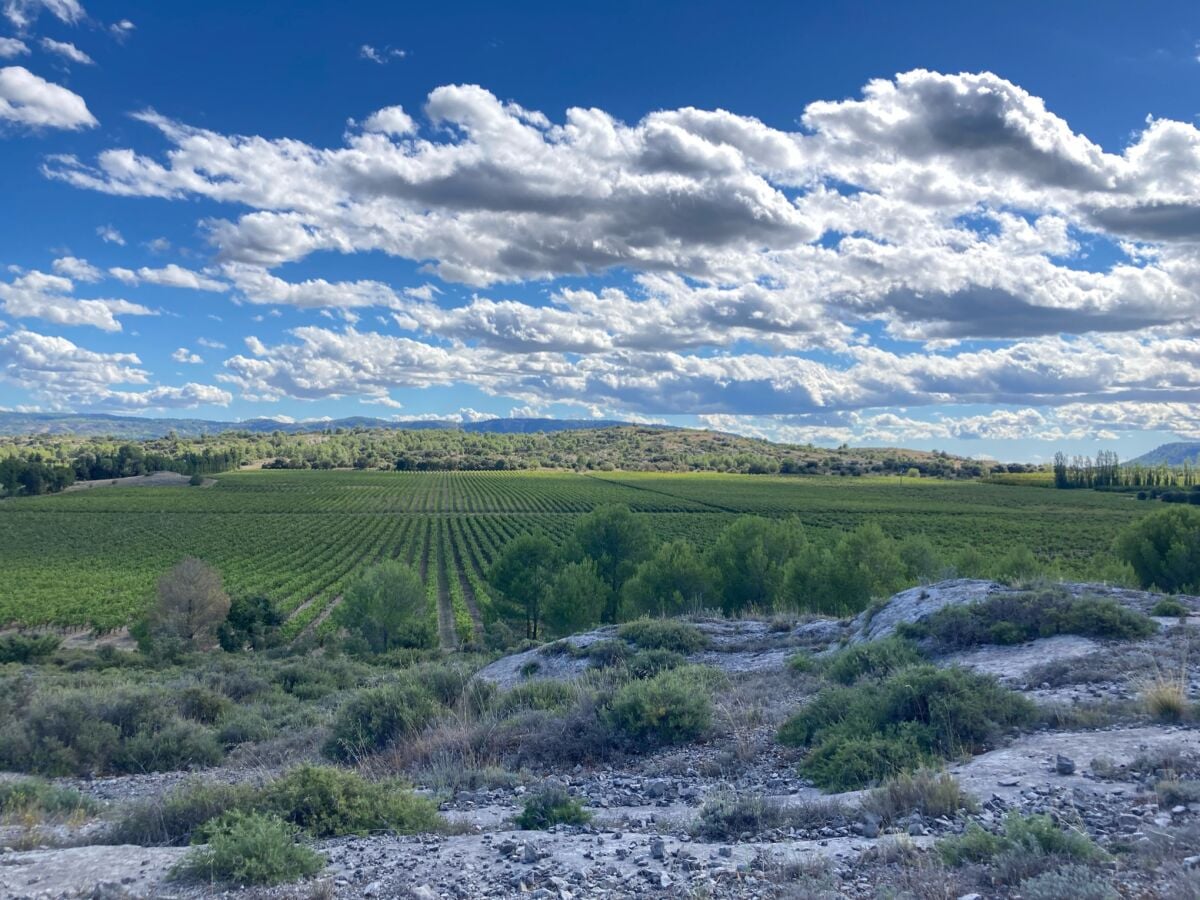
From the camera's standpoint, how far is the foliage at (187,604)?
43531mm

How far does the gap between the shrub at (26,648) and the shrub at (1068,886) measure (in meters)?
44.7

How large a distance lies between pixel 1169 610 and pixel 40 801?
20649 mm

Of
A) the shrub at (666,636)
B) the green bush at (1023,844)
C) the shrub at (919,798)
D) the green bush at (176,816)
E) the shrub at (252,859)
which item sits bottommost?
the shrub at (666,636)

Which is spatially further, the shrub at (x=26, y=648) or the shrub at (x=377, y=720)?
the shrub at (x=26, y=648)

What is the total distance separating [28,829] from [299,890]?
4644 millimetres

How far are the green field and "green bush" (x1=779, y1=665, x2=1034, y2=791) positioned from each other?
40.6 m

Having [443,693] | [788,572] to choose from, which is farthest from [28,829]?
[788,572]

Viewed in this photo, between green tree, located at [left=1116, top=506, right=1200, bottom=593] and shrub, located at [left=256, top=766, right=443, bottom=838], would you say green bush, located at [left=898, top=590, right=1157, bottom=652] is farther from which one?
green tree, located at [left=1116, top=506, right=1200, bottom=593]

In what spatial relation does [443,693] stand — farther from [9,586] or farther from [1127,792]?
[9,586]

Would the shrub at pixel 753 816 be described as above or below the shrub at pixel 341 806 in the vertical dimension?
above

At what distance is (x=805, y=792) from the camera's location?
28.3 ft

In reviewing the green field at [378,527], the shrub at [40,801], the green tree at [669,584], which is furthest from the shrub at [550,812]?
the green field at [378,527]

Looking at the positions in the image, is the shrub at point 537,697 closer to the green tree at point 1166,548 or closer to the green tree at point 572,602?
the green tree at point 572,602

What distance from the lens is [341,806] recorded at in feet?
25.6
